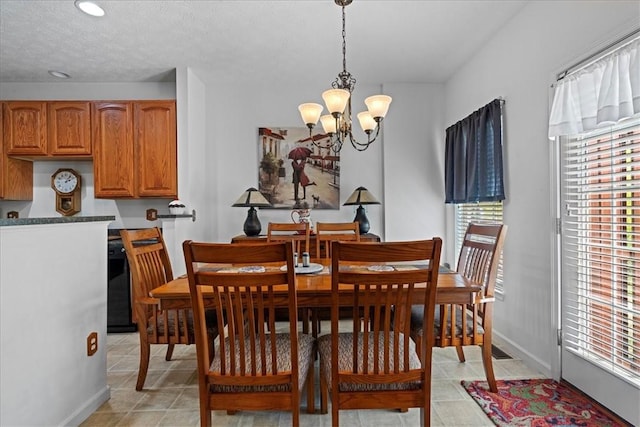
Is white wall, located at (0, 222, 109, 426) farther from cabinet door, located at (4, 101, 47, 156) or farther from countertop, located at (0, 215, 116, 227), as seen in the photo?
cabinet door, located at (4, 101, 47, 156)

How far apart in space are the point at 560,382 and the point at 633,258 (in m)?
0.99

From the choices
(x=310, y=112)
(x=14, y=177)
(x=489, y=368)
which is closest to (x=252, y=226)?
(x=310, y=112)

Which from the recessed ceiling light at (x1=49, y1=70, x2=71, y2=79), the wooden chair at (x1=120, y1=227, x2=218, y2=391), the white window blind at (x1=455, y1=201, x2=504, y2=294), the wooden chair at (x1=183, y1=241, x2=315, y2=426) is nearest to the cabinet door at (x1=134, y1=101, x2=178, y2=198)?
the recessed ceiling light at (x1=49, y1=70, x2=71, y2=79)

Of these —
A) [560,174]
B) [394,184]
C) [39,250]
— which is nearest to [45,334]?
[39,250]

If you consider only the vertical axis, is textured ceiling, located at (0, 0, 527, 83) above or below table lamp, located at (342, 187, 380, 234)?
above

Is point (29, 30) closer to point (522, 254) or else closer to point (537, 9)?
point (537, 9)

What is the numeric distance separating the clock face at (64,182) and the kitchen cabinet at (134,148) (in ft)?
1.80

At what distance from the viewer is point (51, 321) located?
1697 mm

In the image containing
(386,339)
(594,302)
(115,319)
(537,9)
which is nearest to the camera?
(386,339)

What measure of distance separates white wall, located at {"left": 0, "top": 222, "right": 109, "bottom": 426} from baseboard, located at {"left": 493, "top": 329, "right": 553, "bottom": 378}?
113 inches

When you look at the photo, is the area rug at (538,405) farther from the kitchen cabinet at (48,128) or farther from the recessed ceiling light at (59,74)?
the recessed ceiling light at (59,74)

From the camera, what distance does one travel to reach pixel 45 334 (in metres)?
1.66

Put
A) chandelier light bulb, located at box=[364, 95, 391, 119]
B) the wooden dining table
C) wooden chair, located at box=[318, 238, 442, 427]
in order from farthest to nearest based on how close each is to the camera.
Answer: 1. chandelier light bulb, located at box=[364, 95, 391, 119]
2. the wooden dining table
3. wooden chair, located at box=[318, 238, 442, 427]

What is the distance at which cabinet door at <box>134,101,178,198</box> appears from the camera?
3.71 m
